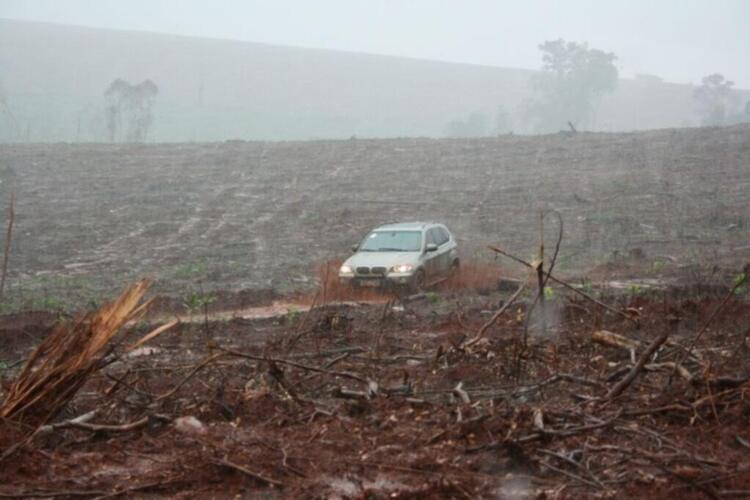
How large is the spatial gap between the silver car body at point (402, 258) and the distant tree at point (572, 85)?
69.7 metres

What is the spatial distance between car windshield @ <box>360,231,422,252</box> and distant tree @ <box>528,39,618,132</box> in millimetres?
70203

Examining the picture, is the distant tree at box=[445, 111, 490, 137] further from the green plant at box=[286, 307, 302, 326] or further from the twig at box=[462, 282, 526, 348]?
the twig at box=[462, 282, 526, 348]

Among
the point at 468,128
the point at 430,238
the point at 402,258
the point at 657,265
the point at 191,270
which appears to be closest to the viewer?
the point at 402,258

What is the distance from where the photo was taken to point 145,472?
548 centimetres

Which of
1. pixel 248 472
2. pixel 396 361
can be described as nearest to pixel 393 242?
pixel 396 361

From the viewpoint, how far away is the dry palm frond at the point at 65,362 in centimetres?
577

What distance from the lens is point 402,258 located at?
54.3 feet

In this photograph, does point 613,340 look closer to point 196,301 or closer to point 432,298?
point 432,298

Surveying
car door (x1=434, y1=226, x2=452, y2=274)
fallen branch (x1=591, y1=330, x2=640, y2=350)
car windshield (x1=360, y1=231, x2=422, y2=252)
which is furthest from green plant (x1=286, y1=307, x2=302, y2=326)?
fallen branch (x1=591, y1=330, x2=640, y2=350)

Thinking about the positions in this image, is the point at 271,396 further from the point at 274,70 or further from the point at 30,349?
the point at 274,70

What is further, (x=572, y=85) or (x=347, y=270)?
(x=572, y=85)

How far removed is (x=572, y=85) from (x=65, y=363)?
84951mm

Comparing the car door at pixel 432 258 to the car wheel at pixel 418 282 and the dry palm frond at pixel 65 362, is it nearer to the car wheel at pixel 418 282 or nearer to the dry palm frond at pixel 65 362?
the car wheel at pixel 418 282

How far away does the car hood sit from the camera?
1638 centimetres
